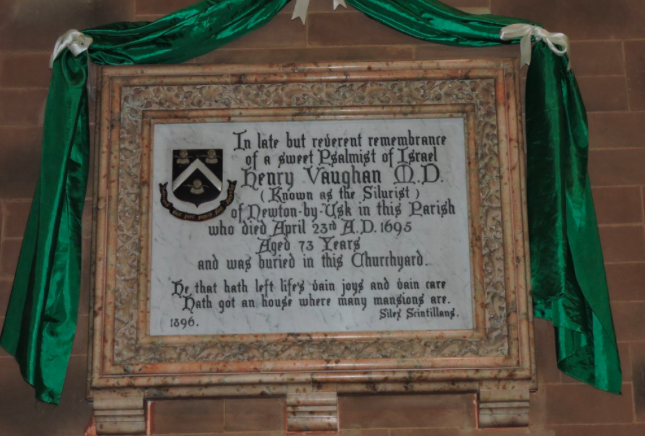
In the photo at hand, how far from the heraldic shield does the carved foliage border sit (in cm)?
16

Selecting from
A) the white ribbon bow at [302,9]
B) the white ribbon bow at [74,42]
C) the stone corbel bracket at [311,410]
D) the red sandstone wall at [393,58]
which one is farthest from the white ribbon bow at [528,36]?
the white ribbon bow at [74,42]

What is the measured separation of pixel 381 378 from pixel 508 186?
910mm

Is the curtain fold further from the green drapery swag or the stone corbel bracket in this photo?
the stone corbel bracket

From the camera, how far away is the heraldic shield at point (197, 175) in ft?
12.6

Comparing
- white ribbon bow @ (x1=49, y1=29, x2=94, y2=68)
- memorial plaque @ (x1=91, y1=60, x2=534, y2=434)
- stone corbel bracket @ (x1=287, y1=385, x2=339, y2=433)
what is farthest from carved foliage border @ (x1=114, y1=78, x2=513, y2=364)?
white ribbon bow @ (x1=49, y1=29, x2=94, y2=68)

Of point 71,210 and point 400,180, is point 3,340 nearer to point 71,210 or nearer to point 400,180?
point 71,210

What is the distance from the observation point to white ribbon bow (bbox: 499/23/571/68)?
154 inches

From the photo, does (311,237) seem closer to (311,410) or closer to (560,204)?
(311,410)

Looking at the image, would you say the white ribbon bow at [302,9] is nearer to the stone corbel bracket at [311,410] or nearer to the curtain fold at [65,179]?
the curtain fold at [65,179]

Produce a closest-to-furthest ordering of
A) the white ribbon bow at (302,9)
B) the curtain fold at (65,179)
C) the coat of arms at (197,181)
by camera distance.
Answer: the curtain fold at (65,179)
the coat of arms at (197,181)
the white ribbon bow at (302,9)

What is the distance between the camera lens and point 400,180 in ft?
12.7

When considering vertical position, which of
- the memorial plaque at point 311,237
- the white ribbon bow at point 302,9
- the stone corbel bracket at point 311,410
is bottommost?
the stone corbel bracket at point 311,410

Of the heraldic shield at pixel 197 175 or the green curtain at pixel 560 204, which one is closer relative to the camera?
the green curtain at pixel 560 204

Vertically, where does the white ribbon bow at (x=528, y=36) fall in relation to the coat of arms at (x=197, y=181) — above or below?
above
